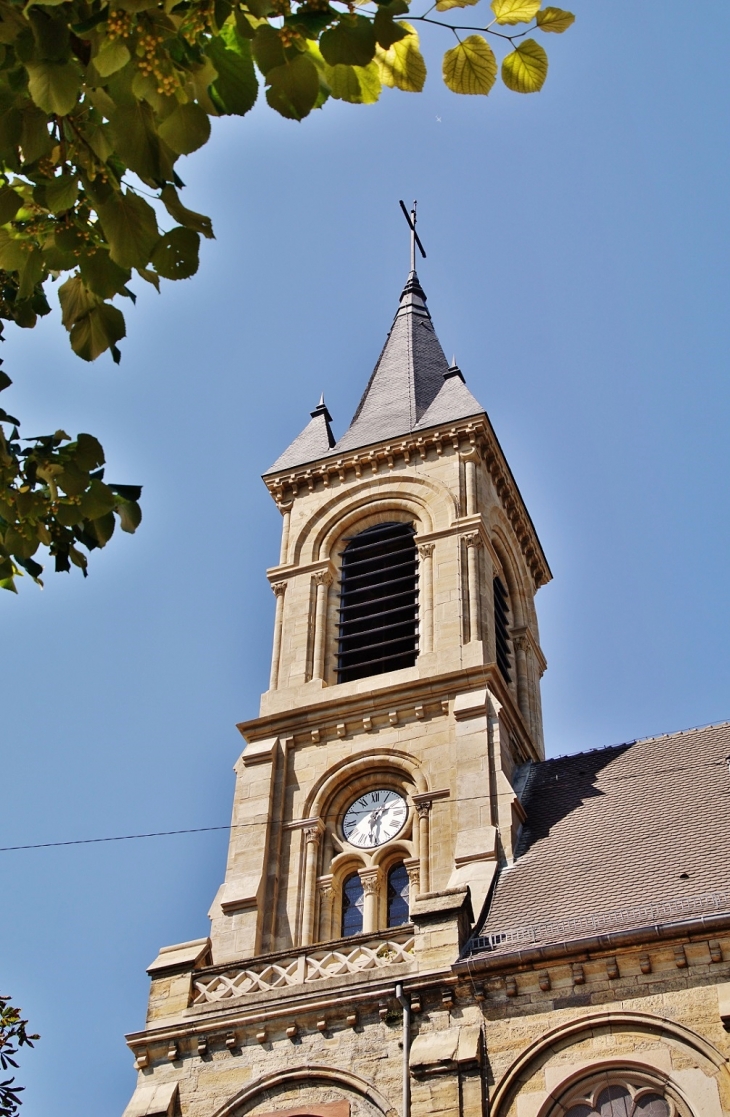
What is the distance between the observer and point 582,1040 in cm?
1641

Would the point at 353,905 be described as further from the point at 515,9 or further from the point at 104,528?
the point at 515,9

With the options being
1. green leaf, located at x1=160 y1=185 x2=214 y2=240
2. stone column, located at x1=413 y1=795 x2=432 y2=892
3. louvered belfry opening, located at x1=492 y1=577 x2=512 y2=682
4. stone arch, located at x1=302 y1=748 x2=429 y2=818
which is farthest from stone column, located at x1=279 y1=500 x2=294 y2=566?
green leaf, located at x1=160 y1=185 x2=214 y2=240

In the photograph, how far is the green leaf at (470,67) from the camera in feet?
18.0

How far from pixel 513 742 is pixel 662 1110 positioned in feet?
31.6

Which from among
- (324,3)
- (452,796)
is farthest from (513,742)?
(324,3)

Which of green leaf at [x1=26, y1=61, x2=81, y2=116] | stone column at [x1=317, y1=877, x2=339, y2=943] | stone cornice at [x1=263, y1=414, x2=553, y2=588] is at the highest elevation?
stone cornice at [x1=263, y1=414, x2=553, y2=588]

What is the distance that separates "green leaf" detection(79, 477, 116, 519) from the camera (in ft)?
20.6

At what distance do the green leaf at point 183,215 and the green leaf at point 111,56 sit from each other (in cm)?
55

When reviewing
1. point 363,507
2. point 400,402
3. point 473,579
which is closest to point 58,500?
point 473,579

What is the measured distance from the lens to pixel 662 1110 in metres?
15.6

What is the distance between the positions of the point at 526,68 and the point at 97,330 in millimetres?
2046

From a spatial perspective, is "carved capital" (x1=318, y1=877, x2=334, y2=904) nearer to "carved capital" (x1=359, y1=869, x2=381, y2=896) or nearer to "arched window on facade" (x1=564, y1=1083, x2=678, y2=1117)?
"carved capital" (x1=359, y1=869, x2=381, y2=896)

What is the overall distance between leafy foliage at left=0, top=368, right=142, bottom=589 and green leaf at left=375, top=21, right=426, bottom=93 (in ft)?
4.91

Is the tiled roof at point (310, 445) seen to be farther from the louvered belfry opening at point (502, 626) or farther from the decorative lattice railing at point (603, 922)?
the decorative lattice railing at point (603, 922)
